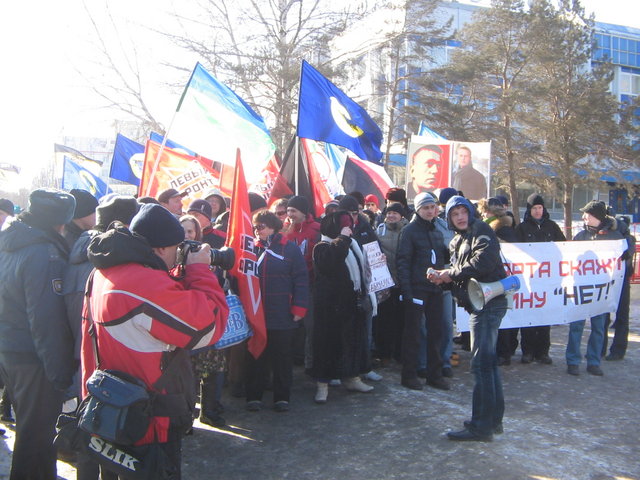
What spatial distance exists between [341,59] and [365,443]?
19.1 metres

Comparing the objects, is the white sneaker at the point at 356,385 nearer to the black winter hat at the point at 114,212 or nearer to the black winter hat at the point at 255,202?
the black winter hat at the point at 255,202

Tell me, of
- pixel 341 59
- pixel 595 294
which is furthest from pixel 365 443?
pixel 341 59

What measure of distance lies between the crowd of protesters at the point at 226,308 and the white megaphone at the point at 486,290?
0.10 m

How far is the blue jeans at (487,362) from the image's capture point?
4.61 m

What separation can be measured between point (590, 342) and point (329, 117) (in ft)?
14.0

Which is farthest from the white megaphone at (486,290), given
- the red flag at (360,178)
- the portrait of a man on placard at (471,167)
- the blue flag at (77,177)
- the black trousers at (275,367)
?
the blue flag at (77,177)

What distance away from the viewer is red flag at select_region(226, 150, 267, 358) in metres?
5.00

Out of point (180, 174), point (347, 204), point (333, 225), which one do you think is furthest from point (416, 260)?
point (180, 174)

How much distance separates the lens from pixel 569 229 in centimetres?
2353

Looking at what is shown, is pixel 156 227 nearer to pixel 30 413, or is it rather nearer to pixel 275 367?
pixel 30 413

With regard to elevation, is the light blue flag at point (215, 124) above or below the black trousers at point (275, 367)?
above

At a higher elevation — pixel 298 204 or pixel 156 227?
pixel 298 204

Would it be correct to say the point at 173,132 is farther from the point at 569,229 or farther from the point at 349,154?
the point at 569,229

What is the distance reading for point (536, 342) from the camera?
23.5 feet
